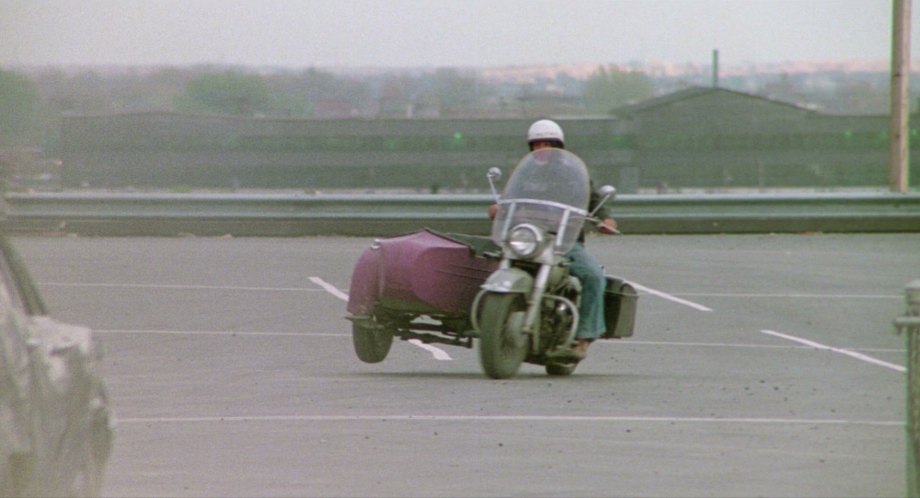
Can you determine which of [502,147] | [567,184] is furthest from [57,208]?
[502,147]

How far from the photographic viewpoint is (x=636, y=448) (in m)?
8.21

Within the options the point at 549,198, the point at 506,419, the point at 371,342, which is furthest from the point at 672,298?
the point at 506,419

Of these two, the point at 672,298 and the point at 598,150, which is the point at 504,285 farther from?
the point at 598,150

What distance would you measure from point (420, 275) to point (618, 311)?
1565 millimetres

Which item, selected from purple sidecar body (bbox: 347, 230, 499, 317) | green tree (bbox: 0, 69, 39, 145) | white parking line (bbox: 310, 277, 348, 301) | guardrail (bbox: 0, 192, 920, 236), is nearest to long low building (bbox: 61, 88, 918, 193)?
guardrail (bbox: 0, 192, 920, 236)

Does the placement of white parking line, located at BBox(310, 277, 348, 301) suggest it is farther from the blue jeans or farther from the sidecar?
the blue jeans

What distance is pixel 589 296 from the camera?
37.8ft

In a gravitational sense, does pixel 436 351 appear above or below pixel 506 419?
below

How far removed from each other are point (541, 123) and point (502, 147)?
4153 cm

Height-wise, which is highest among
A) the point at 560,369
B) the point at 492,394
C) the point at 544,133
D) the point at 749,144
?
the point at 544,133

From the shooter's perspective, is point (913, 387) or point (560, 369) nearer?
point (913, 387)

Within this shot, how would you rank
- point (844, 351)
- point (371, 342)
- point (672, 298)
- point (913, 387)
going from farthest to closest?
point (672, 298) < point (844, 351) < point (371, 342) < point (913, 387)

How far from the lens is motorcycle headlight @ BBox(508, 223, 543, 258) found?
11125mm

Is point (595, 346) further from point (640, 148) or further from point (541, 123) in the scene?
point (640, 148)
